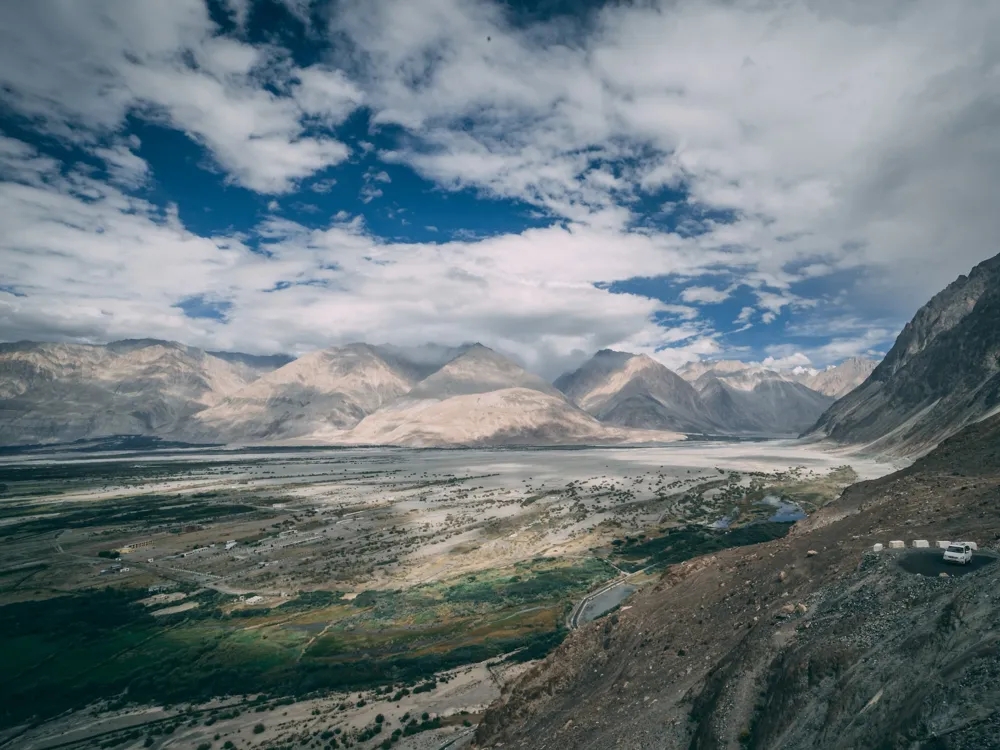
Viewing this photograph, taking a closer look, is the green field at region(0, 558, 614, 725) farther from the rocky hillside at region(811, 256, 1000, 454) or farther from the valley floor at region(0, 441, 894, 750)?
the rocky hillside at region(811, 256, 1000, 454)

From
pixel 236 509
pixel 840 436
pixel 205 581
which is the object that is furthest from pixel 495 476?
pixel 840 436

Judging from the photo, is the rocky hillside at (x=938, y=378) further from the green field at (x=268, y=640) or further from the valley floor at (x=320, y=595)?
the green field at (x=268, y=640)

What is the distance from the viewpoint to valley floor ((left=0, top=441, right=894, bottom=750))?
93.1 ft

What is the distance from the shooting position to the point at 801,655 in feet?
49.1

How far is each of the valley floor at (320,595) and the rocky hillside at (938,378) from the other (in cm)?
2058

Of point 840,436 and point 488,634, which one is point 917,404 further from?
point 488,634

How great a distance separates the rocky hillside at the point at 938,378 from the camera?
339 feet

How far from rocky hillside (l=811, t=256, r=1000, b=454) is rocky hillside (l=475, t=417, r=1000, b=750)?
87969mm

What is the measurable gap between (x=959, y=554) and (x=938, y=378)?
15473 centimetres

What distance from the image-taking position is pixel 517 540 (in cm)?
6353

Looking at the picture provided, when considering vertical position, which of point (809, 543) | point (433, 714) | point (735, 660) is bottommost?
point (433, 714)

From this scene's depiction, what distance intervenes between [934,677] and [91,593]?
209 ft

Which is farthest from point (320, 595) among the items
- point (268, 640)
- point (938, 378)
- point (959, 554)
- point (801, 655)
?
point (938, 378)

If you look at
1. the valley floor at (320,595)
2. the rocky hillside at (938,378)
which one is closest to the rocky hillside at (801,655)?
the valley floor at (320,595)
